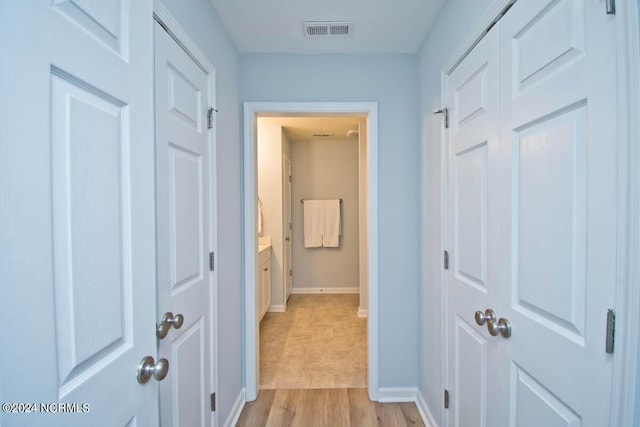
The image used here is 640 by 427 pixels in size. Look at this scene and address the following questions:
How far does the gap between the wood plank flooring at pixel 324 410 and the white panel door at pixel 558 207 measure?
1155mm

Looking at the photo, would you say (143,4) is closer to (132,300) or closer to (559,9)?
(132,300)

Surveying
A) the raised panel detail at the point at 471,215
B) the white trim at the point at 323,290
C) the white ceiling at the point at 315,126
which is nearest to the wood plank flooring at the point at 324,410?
the raised panel detail at the point at 471,215

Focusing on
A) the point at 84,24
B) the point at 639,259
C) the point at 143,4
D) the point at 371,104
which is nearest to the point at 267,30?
the point at 371,104

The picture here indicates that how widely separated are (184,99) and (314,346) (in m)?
2.51

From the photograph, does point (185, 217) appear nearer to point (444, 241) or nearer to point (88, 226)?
point (88, 226)

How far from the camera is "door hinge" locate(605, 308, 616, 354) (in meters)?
0.66

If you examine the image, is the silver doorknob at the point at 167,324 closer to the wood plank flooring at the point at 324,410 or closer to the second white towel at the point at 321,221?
A: the wood plank flooring at the point at 324,410

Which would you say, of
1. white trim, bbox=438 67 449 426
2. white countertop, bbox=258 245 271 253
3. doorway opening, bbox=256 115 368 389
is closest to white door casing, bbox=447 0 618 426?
white trim, bbox=438 67 449 426

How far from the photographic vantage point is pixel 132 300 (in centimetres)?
75

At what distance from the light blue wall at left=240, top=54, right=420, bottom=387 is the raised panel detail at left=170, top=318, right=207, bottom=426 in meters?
1.18

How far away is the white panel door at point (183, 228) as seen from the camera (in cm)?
113

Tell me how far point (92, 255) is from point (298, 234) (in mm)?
4349

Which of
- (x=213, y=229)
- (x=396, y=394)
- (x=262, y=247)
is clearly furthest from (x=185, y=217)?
(x=262, y=247)

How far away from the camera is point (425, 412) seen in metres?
1.94
